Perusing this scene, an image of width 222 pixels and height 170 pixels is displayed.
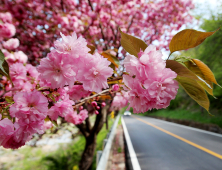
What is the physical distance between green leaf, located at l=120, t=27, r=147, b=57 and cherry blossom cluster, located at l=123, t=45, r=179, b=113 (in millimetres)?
63

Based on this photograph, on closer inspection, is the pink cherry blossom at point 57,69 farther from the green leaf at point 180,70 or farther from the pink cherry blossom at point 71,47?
the green leaf at point 180,70

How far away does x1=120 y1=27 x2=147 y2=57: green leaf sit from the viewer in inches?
29.3

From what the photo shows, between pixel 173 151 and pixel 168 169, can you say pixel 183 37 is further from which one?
pixel 173 151

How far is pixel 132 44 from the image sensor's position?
2.46ft

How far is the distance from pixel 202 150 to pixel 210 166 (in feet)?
4.49

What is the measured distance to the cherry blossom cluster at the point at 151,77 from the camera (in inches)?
26.5

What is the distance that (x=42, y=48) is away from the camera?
15.3 feet

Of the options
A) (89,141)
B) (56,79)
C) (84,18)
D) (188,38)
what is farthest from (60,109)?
(84,18)

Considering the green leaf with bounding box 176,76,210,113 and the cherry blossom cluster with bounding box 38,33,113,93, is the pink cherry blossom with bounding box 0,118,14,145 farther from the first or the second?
the green leaf with bounding box 176,76,210,113

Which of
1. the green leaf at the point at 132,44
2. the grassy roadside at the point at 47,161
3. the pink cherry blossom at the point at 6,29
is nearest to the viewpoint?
the green leaf at the point at 132,44

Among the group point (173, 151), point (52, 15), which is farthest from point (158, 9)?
point (173, 151)

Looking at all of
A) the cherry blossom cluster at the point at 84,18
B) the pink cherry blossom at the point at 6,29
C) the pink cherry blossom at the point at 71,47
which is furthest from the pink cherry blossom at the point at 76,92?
the cherry blossom cluster at the point at 84,18

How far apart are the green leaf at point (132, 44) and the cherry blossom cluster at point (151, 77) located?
0.06 m

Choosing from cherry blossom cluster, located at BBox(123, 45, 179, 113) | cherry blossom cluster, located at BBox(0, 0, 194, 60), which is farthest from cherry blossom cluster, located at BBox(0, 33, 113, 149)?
cherry blossom cluster, located at BBox(0, 0, 194, 60)
